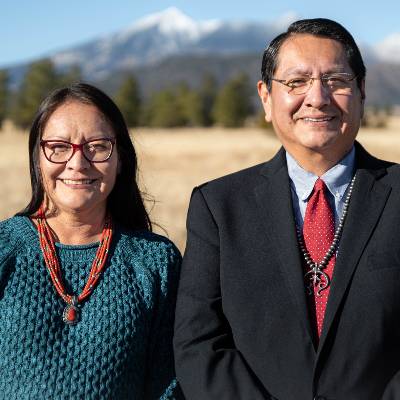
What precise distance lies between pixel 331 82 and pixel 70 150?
3.97 feet

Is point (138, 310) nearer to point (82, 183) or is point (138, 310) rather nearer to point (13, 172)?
point (82, 183)

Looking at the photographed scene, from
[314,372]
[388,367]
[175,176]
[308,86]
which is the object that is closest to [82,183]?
[308,86]

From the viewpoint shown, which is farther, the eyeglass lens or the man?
the eyeglass lens

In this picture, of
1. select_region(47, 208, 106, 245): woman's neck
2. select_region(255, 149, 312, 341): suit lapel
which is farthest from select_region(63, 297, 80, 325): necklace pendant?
select_region(255, 149, 312, 341): suit lapel

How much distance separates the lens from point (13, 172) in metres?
23.1

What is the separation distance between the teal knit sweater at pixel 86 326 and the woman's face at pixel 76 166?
225mm

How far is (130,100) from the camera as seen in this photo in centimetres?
5956

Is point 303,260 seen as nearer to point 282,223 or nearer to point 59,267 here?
point 282,223

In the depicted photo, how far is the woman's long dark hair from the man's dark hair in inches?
30.2

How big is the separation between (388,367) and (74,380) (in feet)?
4.43

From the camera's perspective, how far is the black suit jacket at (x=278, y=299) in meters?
2.85

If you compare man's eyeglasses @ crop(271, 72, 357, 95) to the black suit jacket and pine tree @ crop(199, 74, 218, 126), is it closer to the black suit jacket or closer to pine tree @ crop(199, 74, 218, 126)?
the black suit jacket

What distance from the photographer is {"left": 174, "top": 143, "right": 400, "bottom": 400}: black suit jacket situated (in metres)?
2.85

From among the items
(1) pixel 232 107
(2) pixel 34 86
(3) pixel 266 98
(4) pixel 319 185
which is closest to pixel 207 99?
(1) pixel 232 107
